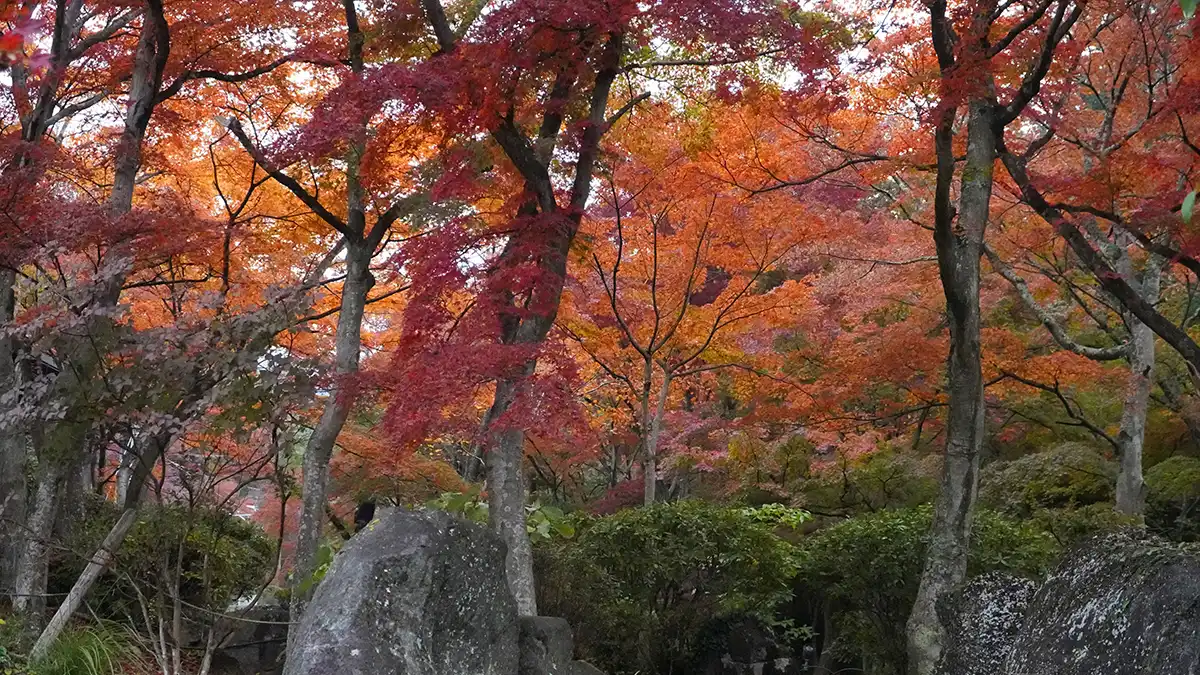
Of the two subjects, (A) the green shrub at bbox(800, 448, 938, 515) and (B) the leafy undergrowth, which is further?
(A) the green shrub at bbox(800, 448, 938, 515)

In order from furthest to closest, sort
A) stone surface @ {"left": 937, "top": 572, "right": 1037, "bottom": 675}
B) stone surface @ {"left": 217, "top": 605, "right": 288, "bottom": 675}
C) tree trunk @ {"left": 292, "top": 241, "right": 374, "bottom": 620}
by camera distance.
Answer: stone surface @ {"left": 217, "top": 605, "right": 288, "bottom": 675}
tree trunk @ {"left": 292, "top": 241, "right": 374, "bottom": 620}
stone surface @ {"left": 937, "top": 572, "right": 1037, "bottom": 675}

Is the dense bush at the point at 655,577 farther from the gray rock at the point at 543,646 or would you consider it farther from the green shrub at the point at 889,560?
the gray rock at the point at 543,646

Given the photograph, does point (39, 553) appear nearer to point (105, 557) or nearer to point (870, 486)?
point (105, 557)

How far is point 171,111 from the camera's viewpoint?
8.80m

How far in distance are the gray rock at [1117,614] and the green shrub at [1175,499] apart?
249 inches

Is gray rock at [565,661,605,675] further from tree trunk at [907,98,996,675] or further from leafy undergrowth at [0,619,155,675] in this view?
leafy undergrowth at [0,619,155,675]

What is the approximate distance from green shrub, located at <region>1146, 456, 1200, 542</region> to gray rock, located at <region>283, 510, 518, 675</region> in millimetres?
7936

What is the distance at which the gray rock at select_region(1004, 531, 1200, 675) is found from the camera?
341 centimetres

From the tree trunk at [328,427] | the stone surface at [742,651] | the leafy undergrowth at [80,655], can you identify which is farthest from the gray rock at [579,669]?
the leafy undergrowth at [80,655]

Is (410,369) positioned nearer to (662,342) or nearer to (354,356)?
(354,356)

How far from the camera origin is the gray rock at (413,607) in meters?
3.89

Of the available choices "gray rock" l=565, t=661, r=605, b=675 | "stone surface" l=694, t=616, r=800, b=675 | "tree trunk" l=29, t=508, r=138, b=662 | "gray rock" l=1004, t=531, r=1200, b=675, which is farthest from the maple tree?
"stone surface" l=694, t=616, r=800, b=675

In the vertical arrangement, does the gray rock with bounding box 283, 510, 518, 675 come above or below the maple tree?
below

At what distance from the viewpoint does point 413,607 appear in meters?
4.23
